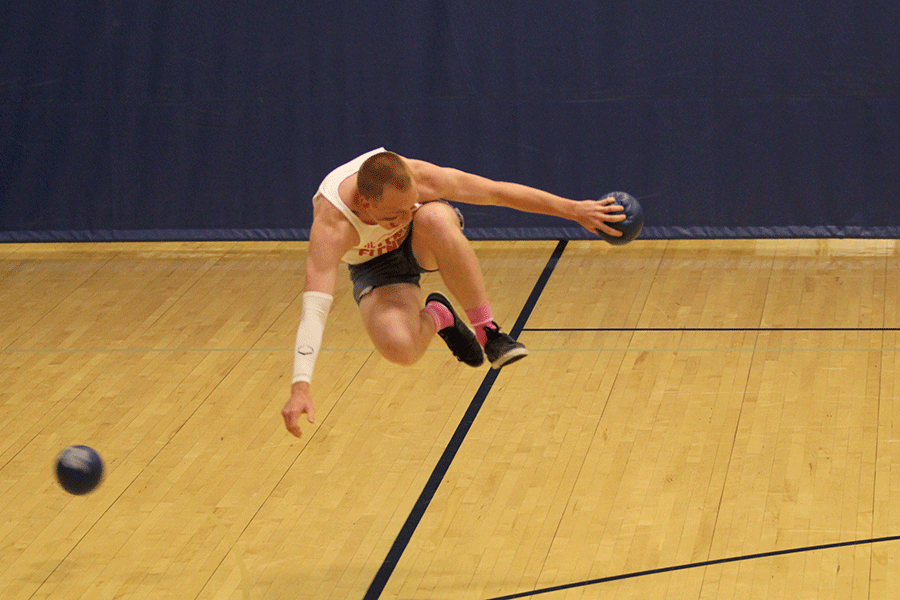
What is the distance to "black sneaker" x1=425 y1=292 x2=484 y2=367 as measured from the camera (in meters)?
4.24

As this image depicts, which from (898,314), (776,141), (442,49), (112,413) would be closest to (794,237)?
(776,141)

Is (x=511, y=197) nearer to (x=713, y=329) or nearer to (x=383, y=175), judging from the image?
(x=383, y=175)

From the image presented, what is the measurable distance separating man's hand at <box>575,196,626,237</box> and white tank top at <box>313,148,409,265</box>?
60cm

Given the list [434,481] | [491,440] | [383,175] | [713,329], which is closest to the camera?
[383,175]

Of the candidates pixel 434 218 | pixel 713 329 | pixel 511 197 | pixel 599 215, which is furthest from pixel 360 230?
pixel 713 329

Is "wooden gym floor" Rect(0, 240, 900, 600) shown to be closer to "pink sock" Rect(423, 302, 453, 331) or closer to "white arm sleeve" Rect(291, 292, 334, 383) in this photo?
"pink sock" Rect(423, 302, 453, 331)

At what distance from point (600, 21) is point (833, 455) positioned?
3639 mm

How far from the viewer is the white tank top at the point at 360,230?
3.73 meters

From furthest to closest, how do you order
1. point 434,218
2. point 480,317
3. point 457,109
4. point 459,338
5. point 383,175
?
point 457,109, point 459,338, point 480,317, point 434,218, point 383,175

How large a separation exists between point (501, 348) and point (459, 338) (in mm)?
312

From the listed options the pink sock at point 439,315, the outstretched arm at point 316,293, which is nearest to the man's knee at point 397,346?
the pink sock at point 439,315

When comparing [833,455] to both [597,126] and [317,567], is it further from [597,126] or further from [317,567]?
[597,126]

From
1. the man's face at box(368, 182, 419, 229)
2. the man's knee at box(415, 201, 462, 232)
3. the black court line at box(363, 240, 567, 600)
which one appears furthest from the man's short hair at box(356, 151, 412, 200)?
the black court line at box(363, 240, 567, 600)

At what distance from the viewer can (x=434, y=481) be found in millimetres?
4660
